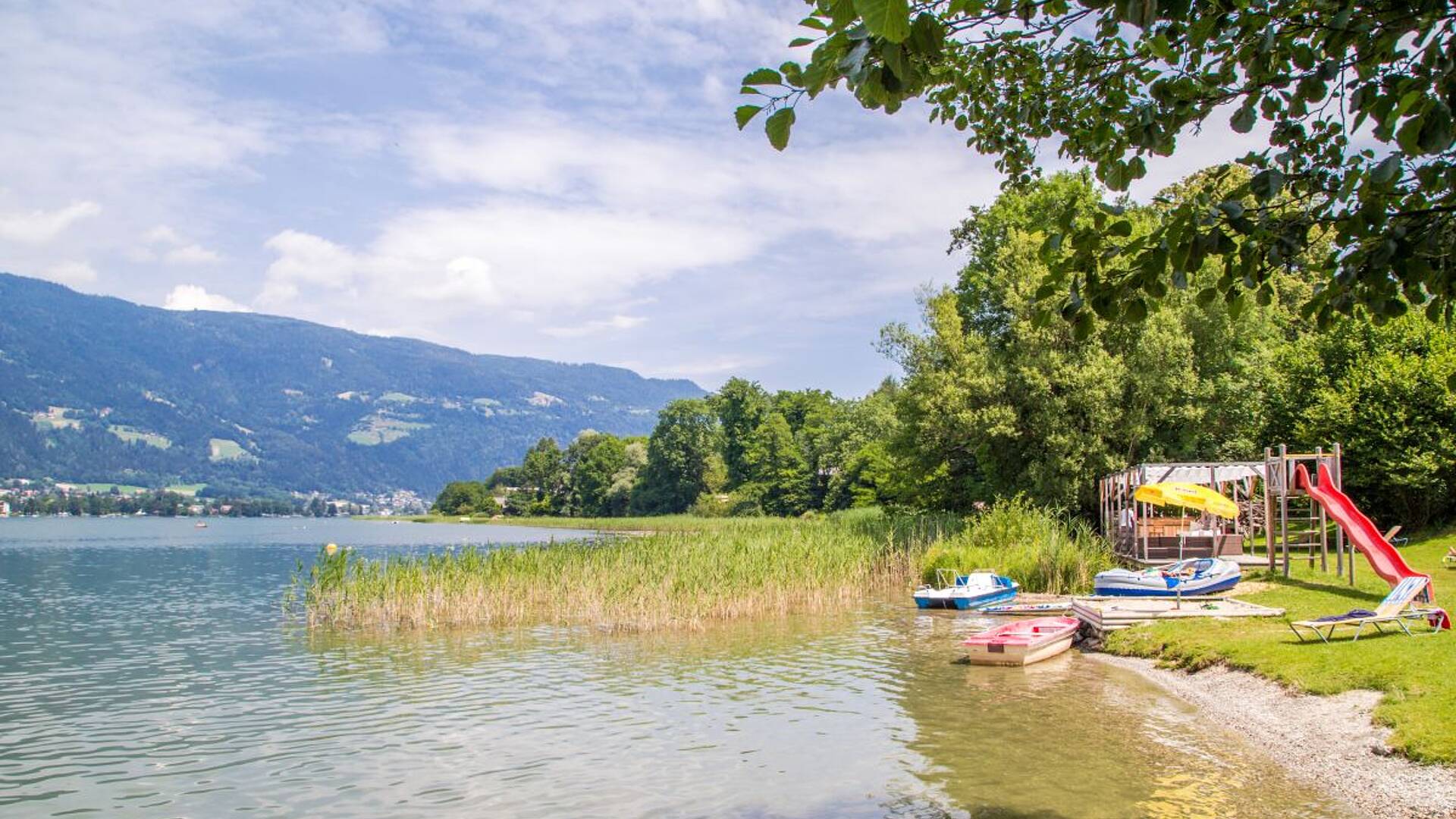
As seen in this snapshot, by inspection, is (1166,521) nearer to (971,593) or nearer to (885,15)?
(971,593)

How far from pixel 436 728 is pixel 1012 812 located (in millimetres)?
8191

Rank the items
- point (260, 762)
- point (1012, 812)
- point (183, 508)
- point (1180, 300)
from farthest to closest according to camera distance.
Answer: point (183, 508)
point (1180, 300)
point (260, 762)
point (1012, 812)

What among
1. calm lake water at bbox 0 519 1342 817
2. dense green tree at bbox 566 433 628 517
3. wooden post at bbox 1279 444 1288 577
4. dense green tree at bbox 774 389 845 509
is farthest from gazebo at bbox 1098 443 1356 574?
dense green tree at bbox 566 433 628 517

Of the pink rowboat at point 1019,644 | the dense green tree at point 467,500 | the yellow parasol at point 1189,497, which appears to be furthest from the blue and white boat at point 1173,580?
the dense green tree at point 467,500

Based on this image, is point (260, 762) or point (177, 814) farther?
point (260, 762)

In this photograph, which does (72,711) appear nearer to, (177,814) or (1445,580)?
(177,814)

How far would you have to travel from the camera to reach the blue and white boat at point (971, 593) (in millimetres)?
25953

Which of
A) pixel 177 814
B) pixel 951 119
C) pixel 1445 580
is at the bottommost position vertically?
pixel 177 814

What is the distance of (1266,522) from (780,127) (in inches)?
1275

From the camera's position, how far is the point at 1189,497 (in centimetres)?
2573

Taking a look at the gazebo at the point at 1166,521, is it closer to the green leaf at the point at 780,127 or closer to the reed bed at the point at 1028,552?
the reed bed at the point at 1028,552

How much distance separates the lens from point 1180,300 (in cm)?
3584

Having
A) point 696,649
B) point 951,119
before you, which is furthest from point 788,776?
point 696,649

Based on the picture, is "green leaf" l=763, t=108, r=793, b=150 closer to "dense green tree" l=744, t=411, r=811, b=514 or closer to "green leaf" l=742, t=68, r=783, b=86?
"green leaf" l=742, t=68, r=783, b=86
